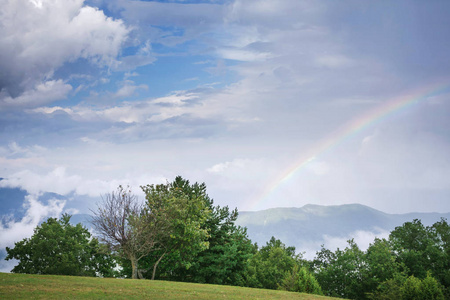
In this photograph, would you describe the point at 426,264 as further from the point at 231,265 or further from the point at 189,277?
the point at 189,277

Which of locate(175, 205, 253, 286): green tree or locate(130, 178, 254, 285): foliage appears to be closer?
locate(130, 178, 254, 285): foliage

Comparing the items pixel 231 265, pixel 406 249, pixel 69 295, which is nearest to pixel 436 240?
pixel 406 249

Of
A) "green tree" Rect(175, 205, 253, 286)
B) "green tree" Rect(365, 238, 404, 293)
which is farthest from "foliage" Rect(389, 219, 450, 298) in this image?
"green tree" Rect(175, 205, 253, 286)

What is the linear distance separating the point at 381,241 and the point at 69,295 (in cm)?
6573

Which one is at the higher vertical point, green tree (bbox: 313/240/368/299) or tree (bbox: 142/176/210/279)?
tree (bbox: 142/176/210/279)

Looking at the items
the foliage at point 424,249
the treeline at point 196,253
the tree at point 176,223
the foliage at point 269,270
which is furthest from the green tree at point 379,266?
the tree at point 176,223

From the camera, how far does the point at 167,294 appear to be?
25.1m

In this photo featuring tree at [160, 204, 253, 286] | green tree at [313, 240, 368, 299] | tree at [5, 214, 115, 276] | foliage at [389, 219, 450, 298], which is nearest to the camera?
tree at [160, 204, 253, 286]

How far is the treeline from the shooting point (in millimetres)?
42906

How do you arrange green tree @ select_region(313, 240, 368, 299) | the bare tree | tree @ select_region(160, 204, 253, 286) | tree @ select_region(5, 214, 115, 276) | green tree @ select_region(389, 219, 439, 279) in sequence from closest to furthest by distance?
the bare tree → tree @ select_region(160, 204, 253, 286) → tree @ select_region(5, 214, 115, 276) → green tree @ select_region(313, 240, 368, 299) → green tree @ select_region(389, 219, 439, 279)

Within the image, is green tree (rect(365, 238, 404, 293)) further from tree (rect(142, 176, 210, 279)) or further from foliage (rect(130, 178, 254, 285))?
tree (rect(142, 176, 210, 279))

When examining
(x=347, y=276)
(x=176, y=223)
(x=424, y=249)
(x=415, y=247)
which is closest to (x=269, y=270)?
(x=347, y=276)

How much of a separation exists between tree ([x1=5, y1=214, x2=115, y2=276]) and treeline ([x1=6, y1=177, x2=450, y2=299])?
0.14 m

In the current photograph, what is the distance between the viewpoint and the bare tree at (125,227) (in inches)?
1663
